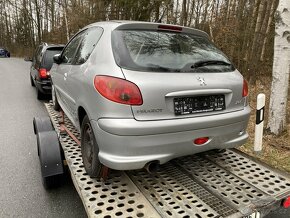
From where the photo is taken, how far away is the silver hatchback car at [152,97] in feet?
8.25

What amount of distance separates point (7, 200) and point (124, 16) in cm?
1536

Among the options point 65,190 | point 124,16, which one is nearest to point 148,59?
point 65,190

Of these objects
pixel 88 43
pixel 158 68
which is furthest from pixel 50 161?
pixel 158 68

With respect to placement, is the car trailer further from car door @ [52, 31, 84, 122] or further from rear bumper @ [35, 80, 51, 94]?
rear bumper @ [35, 80, 51, 94]

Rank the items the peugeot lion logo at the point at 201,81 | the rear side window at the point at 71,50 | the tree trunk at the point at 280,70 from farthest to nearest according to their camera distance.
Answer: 1. the tree trunk at the point at 280,70
2. the rear side window at the point at 71,50
3. the peugeot lion logo at the point at 201,81

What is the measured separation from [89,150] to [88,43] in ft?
4.44

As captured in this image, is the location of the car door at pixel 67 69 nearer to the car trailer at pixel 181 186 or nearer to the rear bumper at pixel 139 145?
the car trailer at pixel 181 186

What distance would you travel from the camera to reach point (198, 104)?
9.05 feet

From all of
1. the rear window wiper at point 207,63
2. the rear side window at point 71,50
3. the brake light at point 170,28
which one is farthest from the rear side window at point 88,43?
the rear window wiper at point 207,63

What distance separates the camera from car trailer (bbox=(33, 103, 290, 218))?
241cm

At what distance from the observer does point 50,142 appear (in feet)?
11.2

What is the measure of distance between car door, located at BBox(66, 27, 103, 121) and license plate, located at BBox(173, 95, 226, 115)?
1022 mm

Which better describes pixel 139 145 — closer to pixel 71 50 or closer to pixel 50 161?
pixel 50 161

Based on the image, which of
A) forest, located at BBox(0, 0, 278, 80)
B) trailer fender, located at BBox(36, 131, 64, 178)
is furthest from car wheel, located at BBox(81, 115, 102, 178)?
forest, located at BBox(0, 0, 278, 80)
